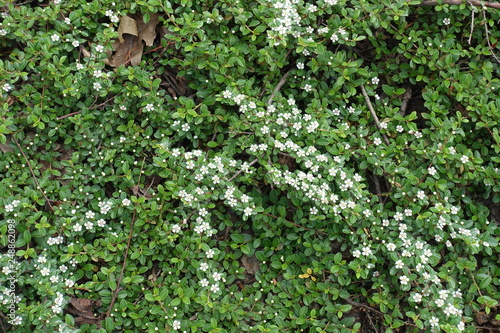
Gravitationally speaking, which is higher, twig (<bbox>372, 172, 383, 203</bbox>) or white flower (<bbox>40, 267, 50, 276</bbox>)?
twig (<bbox>372, 172, 383, 203</bbox>)

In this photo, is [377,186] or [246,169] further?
[377,186]

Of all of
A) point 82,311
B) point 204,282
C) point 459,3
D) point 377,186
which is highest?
point 459,3

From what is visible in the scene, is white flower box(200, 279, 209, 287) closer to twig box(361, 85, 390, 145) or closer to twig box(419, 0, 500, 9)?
twig box(361, 85, 390, 145)

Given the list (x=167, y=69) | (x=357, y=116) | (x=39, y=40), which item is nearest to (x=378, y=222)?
(x=357, y=116)

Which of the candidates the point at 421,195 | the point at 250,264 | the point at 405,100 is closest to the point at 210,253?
the point at 250,264

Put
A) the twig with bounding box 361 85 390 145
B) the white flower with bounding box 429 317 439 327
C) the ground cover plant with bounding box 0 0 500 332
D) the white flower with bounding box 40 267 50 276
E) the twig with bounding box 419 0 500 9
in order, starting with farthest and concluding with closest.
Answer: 1. the twig with bounding box 361 85 390 145
2. the twig with bounding box 419 0 500 9
3. the ground cover plant with bounding box 0 0 500 332
4. the white flower with bounding box 40 267 50 276
5. the white flower with bounding box 429 317 439 327

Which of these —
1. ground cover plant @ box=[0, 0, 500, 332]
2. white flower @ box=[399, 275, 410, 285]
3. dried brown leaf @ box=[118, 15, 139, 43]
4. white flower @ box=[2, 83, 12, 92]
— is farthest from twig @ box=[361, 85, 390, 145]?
white flower @ box=[2, 83, 12, 92]

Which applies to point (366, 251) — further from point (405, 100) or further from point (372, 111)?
point (405, 100)

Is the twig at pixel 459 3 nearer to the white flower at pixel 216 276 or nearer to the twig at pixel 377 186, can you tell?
the twig at pixel 377 186

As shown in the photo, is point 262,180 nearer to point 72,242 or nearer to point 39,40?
point 72,242

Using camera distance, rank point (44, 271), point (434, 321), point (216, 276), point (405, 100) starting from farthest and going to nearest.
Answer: point (405, 100) → point (216, 276) → point (44, 271) → point (434, 321)
